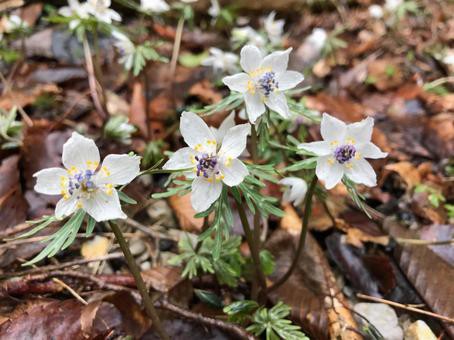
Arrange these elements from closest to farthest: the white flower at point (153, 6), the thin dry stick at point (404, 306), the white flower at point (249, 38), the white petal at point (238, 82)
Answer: the white petal at point (238, 82)
the thin dry stick at point (404, 306)
the white flower at point (153, 6)
the white flower at point (249, 38)

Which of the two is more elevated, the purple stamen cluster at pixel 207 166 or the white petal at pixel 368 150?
the white petal at pixel 368 150

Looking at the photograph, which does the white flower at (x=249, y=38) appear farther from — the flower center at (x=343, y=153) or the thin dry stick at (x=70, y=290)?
the thin dry stick at (x=70, y=290)

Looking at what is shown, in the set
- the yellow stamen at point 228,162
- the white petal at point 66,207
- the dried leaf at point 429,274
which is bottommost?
the dried leaf at point 429,274

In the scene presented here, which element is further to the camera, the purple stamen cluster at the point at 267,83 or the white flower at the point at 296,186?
the white flower at the point at 296,186

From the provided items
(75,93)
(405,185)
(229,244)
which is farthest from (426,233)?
(75,93)

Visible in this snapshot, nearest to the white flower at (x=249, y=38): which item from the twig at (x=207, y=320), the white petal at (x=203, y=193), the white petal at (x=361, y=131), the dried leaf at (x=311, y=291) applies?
the dried leaf at (x=311, y=291)

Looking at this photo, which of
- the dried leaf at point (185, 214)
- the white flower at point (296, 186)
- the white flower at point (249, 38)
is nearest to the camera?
the white flower at point (296, 186)
